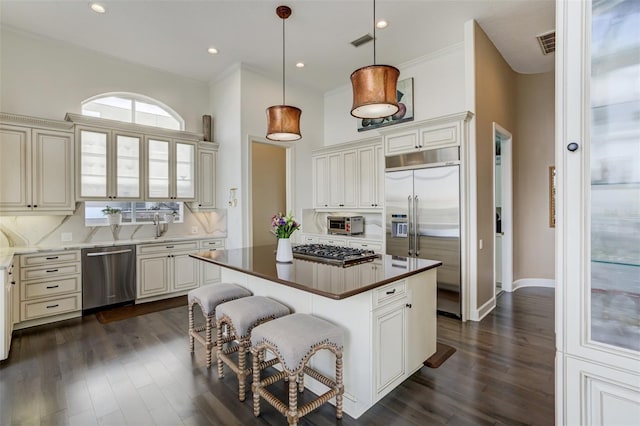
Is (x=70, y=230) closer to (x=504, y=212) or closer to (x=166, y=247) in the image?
(x=166, y=247)

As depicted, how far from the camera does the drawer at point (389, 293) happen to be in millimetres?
1992

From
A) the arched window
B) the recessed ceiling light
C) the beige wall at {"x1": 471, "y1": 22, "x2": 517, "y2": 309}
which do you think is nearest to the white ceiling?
the recessed ceiling light

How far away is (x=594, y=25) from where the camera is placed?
1.24 m

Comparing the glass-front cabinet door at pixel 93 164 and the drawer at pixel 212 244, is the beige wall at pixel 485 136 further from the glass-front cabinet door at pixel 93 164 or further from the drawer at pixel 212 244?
the glass-front cabinet door at pixel 93 164

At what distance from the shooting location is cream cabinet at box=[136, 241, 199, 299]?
4438 mm

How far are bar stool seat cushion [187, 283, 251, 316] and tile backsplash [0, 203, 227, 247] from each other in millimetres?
2477

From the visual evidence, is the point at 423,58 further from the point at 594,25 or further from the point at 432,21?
the point at 594,25

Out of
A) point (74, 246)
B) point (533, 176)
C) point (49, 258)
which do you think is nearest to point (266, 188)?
point (74, 246)

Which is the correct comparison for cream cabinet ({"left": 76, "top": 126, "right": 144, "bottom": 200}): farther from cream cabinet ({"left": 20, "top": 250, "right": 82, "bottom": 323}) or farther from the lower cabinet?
the lower cabinet

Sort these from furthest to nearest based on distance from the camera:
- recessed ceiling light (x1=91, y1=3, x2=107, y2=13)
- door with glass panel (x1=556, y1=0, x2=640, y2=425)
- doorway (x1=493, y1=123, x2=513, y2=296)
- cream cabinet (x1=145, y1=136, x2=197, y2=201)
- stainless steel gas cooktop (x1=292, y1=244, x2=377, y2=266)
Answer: doorway (x1=493, y1=123, x2=513, y2=296) < cream cabinet (x1=145, y1=136, x2=197, y2=201) < recessed ceiling light (x1=91, y1=3, x2=107, y2=13) < stainless steel gas cooktop (x1=292, y1=244, x2=377, y2=266) < door with glass panel (x1=556, y1=0, x2=640, y2=425)

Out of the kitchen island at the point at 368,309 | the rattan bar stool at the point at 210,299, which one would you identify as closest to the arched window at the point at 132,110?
the rattan bar stool at the point at 210,299

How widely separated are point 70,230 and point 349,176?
4157 millimetres

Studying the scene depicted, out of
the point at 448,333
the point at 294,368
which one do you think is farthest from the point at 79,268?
the point at 448,333

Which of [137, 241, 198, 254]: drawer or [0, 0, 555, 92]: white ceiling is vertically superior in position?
[0, 0, 555, 92]: white ceiling
